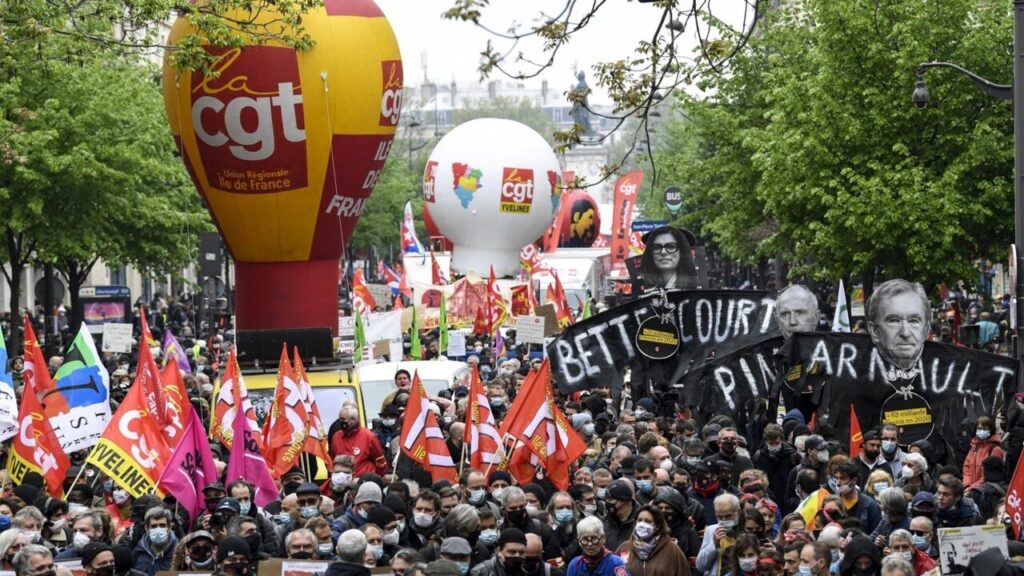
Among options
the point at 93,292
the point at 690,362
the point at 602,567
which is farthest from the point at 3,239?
the point at 602,567

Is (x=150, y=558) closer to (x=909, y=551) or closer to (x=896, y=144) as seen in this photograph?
(x=909, y=551)

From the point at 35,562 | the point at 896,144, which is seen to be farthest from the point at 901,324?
the point at 896,144

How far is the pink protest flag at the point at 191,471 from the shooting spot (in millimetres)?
14539

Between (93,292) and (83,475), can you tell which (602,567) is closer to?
(83,475)

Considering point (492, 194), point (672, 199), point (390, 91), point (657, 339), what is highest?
point (390, 91)

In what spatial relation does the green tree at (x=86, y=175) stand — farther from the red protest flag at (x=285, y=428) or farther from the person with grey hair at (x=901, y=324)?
the person with grey hair at (x=901, y=324)

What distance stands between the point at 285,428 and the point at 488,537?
17.2ft

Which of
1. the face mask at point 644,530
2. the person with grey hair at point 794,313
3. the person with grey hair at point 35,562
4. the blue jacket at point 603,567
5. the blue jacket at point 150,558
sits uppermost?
the person with grey hair at point 794,313

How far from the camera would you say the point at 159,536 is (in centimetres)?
1257

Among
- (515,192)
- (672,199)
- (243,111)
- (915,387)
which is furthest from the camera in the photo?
(515,192)

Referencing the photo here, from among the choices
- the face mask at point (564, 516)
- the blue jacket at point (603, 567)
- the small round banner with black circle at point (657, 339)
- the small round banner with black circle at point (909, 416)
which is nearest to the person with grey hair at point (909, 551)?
the blue jacket at point (603, 567)

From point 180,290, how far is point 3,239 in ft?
117

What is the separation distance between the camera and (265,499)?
50.9 feet

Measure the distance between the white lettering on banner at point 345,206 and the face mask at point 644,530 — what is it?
1900cm
